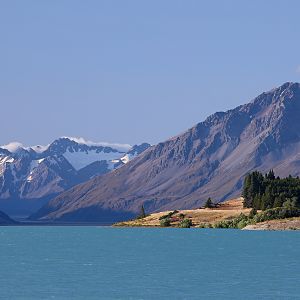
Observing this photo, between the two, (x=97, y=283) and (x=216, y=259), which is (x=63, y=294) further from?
(x=216, y=259)

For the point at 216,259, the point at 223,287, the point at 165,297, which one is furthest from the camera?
the point at 216,259

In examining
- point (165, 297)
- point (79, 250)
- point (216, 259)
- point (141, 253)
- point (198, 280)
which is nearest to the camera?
point (165, 297)

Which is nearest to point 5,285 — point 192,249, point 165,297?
point 165,297

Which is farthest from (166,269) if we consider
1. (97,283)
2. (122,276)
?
(97,283)

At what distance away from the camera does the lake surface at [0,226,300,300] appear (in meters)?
89.6

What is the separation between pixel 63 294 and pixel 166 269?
28.0 m

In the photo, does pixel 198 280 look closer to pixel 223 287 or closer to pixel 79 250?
pixel 223 287

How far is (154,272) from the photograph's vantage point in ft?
360

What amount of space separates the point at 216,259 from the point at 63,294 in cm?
4680

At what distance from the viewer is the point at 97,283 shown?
9769 centimetres

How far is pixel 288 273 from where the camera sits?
10838 centimetres

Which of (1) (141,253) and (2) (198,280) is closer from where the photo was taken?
(2) (198,280)

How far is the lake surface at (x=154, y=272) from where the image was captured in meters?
89.6

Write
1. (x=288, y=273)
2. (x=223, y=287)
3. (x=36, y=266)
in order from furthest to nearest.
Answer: (x=36, y=266) → (x=288, y=273) → (x=223, y=287)
